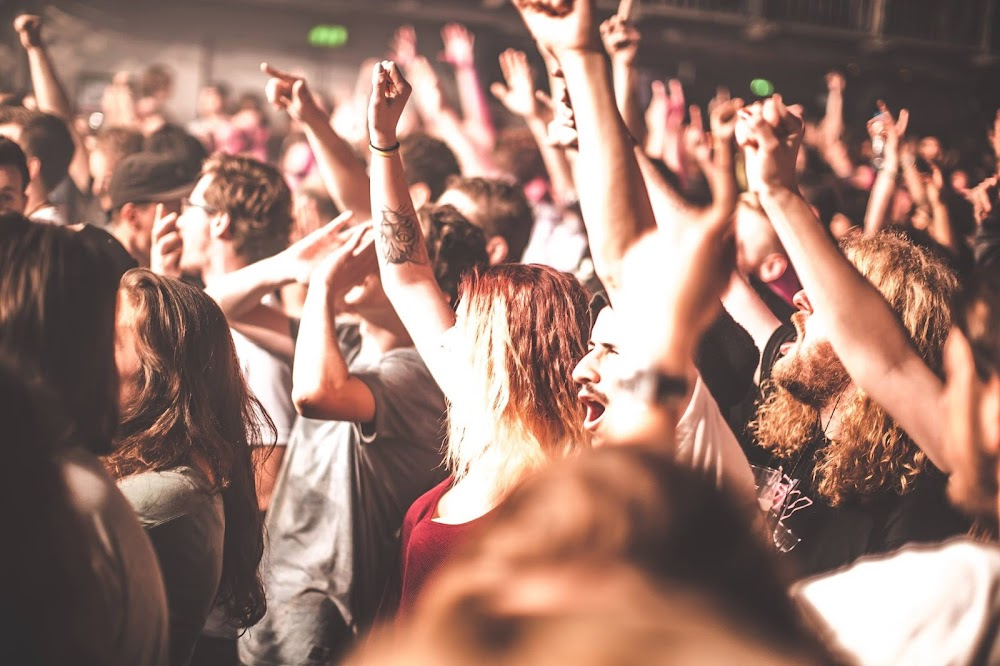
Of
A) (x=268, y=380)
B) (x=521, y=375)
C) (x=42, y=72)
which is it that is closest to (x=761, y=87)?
(x=42, y=72)

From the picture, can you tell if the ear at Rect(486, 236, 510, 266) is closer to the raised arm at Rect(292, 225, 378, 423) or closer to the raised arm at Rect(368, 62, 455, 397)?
the raised arm at Rect(292, 225, 378, 423)

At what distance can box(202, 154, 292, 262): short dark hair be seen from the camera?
3.15m

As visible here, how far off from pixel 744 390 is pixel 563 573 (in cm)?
162

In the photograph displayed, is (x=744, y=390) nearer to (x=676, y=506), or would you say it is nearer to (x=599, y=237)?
(x=599, y=237)

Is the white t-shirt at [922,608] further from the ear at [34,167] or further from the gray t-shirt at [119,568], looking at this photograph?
the ear at [34,167]

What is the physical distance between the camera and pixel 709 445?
1.49 m

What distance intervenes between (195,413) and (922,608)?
1.34m

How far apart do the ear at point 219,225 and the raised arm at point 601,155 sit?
1871 millimetres

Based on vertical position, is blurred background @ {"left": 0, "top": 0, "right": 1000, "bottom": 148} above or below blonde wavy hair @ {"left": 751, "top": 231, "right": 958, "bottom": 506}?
below

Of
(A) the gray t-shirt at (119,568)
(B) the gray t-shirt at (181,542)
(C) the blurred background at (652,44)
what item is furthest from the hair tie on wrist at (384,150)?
(C) the blurred background at (652,44)

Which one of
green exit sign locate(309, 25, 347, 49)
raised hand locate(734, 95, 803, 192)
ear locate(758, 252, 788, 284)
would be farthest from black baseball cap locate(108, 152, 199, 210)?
green exit sign locate(309, 25, 347, 49)

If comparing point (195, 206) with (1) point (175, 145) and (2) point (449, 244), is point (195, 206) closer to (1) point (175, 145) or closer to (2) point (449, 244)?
(2) point (449, 244)

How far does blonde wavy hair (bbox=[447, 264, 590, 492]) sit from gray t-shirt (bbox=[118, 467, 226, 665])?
50 centimetres

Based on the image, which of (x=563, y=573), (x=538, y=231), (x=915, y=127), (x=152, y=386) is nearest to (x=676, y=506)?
(x=563, y=573)
